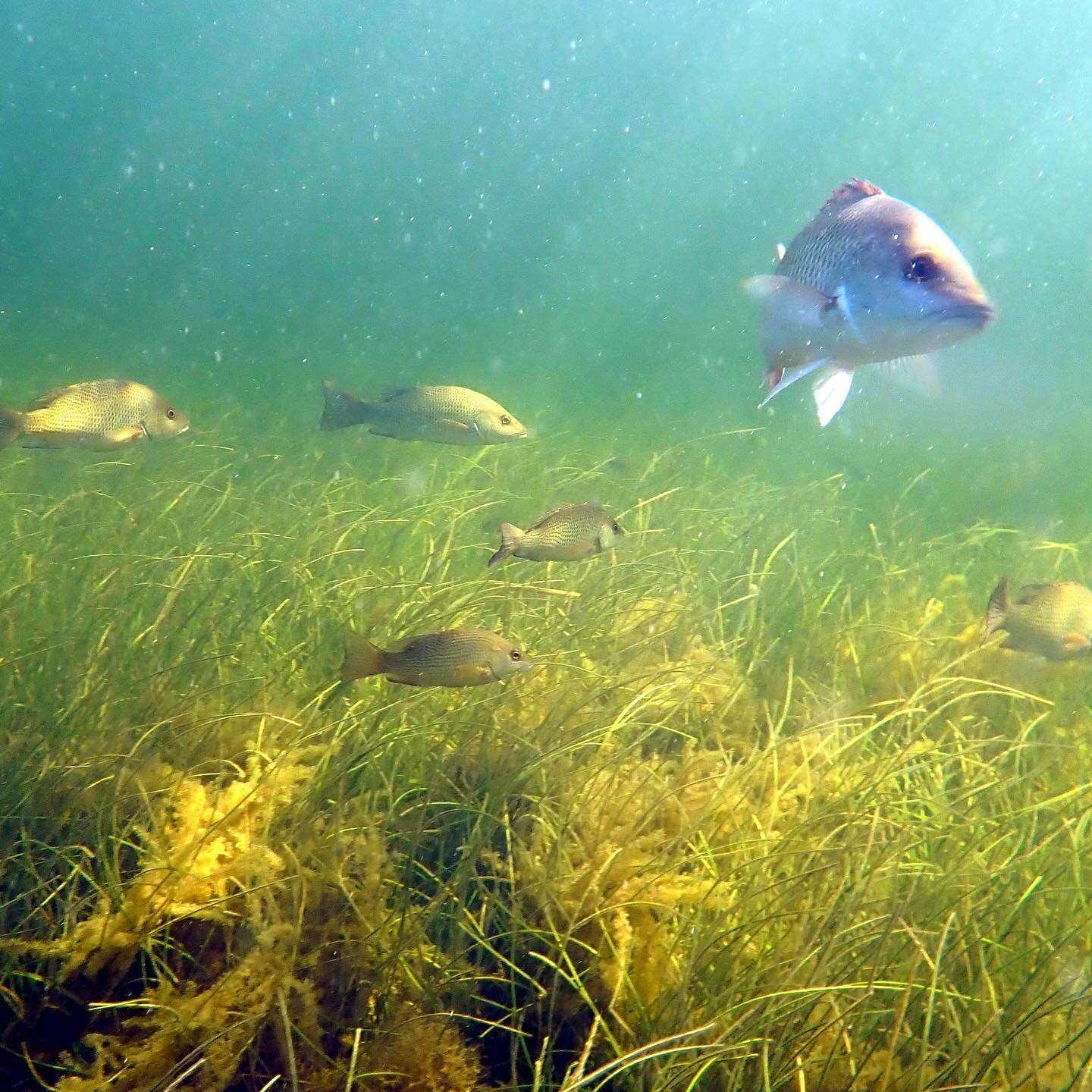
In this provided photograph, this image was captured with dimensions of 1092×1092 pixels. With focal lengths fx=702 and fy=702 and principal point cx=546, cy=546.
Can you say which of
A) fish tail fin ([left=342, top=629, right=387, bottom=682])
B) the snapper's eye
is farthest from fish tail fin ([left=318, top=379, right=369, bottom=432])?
the snapper's eye

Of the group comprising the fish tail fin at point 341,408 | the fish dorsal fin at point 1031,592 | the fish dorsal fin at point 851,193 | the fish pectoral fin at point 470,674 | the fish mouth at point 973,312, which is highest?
the fish dorsal fin at point 851,193

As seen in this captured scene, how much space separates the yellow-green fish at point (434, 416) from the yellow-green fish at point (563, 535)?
1612 mm

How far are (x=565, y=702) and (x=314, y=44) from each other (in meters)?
102

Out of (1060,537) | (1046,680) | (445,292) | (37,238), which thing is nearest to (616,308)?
(445,292)

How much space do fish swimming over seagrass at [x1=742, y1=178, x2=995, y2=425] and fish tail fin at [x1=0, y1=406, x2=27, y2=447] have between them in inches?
172

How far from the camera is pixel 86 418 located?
173 inches

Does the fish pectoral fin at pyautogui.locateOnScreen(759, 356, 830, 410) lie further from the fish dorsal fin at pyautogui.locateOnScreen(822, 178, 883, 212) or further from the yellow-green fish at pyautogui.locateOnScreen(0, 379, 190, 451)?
the yellow-green fish at pyautogui.locateOnScreen(0, 379, 190, 451)

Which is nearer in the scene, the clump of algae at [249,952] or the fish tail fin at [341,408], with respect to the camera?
the clump of algae at [249,952]

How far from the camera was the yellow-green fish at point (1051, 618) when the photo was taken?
3.83 meters

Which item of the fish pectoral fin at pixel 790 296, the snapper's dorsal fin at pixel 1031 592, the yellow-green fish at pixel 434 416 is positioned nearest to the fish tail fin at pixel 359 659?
the fish pectoral fin at pixel 790 296

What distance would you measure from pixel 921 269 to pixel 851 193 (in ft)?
1.81

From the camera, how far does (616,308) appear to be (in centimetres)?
9125

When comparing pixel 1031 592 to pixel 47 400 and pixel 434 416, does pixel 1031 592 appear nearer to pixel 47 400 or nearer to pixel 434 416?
pixel 434 416

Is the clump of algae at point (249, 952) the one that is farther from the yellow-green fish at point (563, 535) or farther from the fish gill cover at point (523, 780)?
→ the yellow-green fish at point (563, 535)
